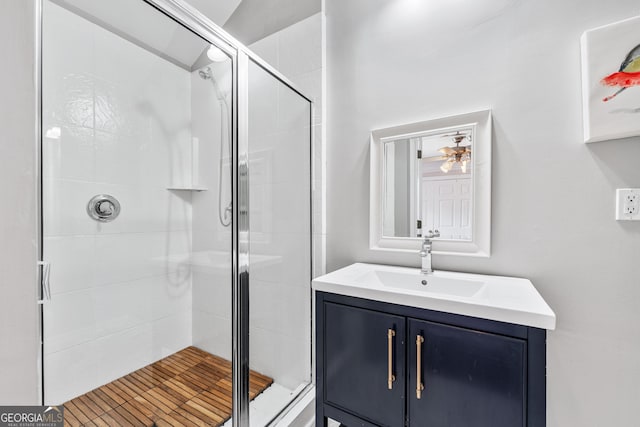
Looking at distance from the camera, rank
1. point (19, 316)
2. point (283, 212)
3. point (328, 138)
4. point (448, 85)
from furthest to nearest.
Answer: point (328, 138)
point (283, 212)
point (448, 85)
point (19, 316)

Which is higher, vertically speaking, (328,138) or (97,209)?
(328,138)

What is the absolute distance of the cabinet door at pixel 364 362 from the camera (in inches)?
41.7

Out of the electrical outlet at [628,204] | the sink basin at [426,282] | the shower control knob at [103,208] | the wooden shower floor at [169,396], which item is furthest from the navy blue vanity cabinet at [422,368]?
the shower control knob at [103,208]

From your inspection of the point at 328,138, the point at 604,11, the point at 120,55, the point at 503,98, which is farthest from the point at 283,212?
the point at 604,11

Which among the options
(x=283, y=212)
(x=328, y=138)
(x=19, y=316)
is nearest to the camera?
(x=19, y=316)

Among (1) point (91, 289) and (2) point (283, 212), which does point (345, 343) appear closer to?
(2) point (283, 212)

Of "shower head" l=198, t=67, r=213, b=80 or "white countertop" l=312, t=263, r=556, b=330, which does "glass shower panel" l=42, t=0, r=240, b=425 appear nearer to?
"shower head" l=198, t=67, r=213, b=80

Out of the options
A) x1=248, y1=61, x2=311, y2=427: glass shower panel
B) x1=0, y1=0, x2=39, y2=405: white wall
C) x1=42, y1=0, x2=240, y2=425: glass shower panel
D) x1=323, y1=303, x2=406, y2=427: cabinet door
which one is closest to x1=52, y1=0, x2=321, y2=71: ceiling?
x1=42, y1=0, x2=240, y2=425: glass shower panel

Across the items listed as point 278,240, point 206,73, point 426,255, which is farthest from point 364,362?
point 206,73

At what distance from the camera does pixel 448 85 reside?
1.39 m

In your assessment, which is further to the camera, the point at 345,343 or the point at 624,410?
the point at 345,343

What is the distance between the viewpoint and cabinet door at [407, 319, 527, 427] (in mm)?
873

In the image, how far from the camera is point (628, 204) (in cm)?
105

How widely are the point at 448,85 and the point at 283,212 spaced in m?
1.06
